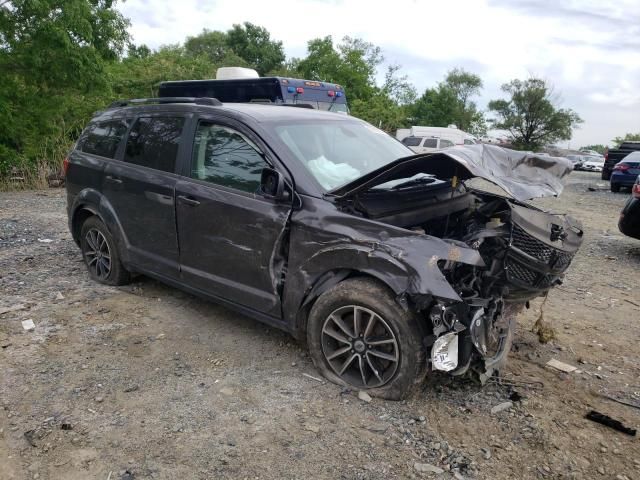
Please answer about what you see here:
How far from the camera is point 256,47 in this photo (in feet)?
163

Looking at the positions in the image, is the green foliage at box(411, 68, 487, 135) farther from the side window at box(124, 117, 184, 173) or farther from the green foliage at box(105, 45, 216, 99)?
the side window at box(124, 117, 184, 173)

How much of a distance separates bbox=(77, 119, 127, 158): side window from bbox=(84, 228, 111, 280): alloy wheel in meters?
0.79

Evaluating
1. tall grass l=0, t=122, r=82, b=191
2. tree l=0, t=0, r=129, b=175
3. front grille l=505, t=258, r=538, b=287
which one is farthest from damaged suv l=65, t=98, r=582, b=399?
tree l=0, t=0, r=129, b=175

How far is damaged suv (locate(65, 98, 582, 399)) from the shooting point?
9.83 feet

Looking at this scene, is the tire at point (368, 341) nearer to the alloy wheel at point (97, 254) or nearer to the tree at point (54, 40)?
the alloy wheel at point (97, 254)

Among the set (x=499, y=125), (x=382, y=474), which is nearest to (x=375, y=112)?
(x=499, y=125)

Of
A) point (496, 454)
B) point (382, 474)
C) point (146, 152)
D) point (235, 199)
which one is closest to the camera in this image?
point (382, 474)

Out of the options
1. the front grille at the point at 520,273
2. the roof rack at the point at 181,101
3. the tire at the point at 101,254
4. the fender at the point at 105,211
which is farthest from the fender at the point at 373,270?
the tire at the point at 101,254

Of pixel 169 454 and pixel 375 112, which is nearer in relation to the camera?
pixel 169 454

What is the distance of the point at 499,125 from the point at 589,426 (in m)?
48.5

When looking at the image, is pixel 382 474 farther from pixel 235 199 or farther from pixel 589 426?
pixel 235 199

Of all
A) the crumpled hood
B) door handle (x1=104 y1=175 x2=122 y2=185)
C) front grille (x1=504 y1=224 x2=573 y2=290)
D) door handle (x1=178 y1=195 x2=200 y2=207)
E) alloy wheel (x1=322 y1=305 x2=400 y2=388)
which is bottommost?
alloy wheel (x1=322 y1=305 x2=400 y2=388)

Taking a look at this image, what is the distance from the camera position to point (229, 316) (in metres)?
4.44

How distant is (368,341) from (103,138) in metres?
3.40
